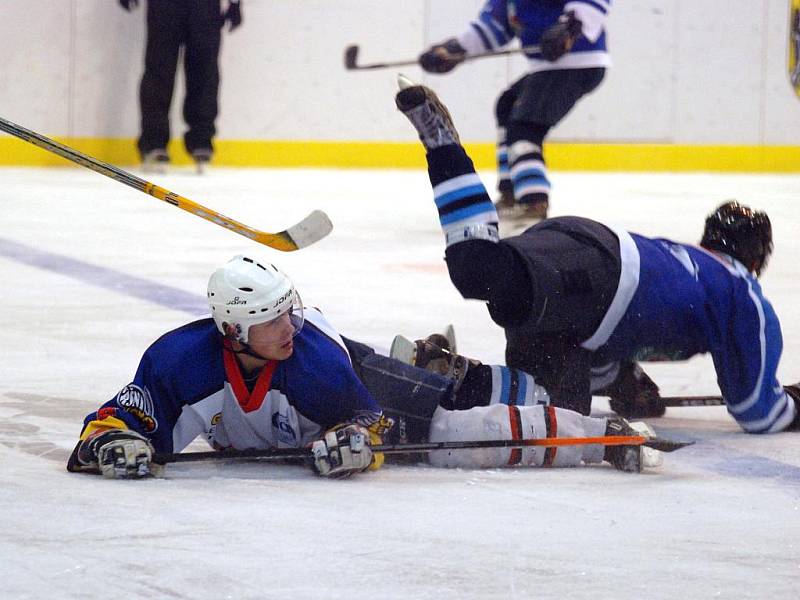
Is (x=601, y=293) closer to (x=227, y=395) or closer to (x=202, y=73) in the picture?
(x=227, y=395)

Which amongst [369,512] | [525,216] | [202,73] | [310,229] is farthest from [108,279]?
[202,73]

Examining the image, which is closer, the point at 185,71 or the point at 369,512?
the point at 369,512

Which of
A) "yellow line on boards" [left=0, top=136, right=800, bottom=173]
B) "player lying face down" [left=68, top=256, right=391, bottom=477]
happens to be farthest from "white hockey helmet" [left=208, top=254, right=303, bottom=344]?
"yellow line on boards" [left=0, top=136, right=800, bottom=173]

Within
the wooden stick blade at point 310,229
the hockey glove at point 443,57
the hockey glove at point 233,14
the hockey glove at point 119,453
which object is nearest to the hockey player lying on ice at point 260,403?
the hockey glove at point 119,453

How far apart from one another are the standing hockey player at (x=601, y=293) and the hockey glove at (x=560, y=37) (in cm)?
292

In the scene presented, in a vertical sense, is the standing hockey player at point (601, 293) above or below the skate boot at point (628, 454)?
above

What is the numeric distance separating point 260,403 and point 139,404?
19 cm

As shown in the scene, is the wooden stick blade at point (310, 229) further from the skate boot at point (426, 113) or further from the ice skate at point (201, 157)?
the ice skate at point (201, 157)

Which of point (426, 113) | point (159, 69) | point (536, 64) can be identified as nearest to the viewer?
point (426, 113)

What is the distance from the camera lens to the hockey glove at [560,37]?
5.78 metres

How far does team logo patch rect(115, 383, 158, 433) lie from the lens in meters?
2.39

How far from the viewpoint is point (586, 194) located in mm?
8766

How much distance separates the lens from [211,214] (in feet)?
10.7

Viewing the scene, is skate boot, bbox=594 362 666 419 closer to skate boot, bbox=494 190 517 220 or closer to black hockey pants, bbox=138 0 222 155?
skate boot, bbox=494 190 517 220
